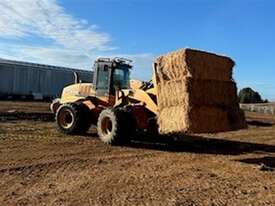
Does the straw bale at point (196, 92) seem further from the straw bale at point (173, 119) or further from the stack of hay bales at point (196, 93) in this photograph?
the straw bale at point (173, 119)

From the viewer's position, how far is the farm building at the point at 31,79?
Result: 4434 cm

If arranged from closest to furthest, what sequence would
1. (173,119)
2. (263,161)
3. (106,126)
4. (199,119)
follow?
(199,119), (173,119), (263,161), (106,126)

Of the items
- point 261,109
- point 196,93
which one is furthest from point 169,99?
point 261,109

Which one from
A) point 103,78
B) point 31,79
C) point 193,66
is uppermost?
point 193,66

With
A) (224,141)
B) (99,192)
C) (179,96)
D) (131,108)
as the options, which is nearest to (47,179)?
(99,192)

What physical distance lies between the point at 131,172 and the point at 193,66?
333 cm

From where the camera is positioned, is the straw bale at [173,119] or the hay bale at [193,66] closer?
the straw bale at [173,119]

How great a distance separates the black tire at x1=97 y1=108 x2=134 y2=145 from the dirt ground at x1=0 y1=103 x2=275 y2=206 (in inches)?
11.7

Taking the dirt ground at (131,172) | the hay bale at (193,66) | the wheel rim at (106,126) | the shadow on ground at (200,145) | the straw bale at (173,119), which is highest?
the hay bale at (193,66)

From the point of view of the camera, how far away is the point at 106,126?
50.2 feet

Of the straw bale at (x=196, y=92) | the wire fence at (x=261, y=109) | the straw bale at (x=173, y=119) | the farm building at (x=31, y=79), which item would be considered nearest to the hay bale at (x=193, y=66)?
the straw bale at (x=196, y=92)

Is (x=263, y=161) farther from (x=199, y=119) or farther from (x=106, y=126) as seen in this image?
(x=106, y=126)

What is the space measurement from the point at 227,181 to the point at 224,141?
7442 mm

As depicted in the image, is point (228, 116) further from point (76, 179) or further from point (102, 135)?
point (76, 179)
